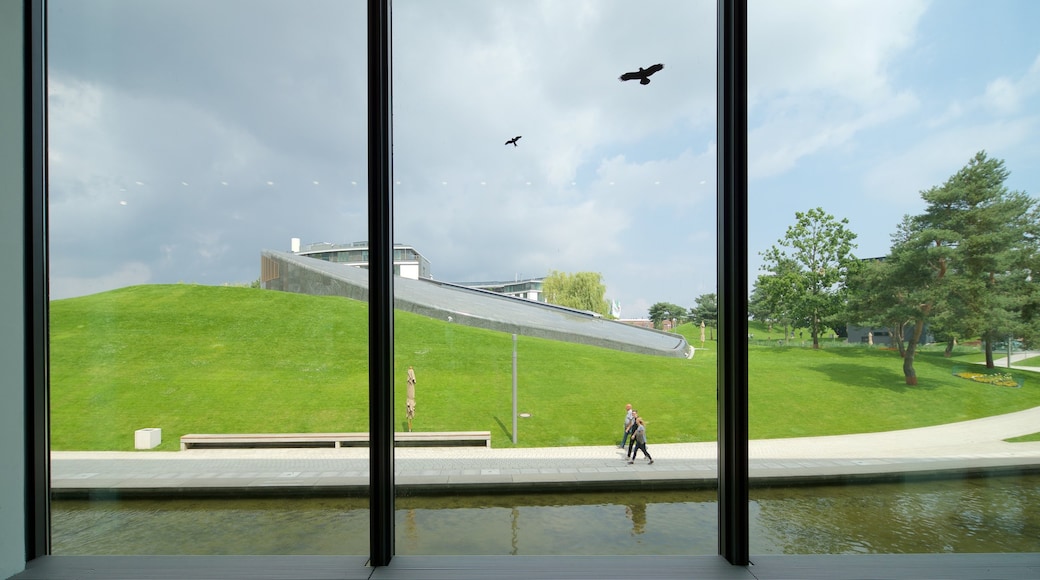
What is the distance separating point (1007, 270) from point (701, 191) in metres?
1.36

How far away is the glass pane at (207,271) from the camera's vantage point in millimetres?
1913

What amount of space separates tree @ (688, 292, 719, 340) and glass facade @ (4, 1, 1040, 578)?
10 cm

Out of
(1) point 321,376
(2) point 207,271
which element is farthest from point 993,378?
(2) point 207,271

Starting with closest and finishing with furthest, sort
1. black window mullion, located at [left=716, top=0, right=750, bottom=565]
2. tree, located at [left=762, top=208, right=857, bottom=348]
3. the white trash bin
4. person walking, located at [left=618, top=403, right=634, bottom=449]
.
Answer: black window mullion, located at [left=716, top=0, right=750, bottom=565], tree, located at [left=762, top=208, right=857, bottom=348], the white trash bin, person walking, located at [left=618, top=403, right=634, bottom=449]

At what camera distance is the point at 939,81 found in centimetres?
205

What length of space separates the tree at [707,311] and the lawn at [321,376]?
0.23 ft

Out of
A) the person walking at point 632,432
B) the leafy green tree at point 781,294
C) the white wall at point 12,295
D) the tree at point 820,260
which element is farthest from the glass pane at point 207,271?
the tree at point 820,260

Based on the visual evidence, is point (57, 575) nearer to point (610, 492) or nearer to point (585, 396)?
point (610, 492)

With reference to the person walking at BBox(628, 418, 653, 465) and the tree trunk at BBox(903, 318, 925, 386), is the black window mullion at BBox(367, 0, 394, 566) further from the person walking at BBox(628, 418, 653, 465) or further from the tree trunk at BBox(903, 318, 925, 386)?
the tree trunk at BBox(903, 318, 925, 386)

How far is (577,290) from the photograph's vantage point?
2396 mm

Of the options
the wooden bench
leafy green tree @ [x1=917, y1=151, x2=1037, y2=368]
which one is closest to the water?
the wooden bench

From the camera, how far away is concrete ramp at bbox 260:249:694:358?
2.03 meters

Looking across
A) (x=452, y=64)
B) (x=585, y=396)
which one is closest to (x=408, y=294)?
(x=452, y=64)

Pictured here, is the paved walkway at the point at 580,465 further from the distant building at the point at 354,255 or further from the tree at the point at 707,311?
the distant building at the point at 354,255
